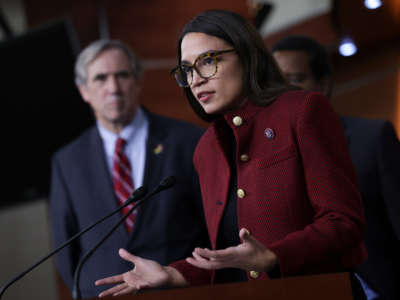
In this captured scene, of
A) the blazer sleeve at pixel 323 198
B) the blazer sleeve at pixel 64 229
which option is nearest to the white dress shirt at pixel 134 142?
the blazer sleeve at pixel 64 229

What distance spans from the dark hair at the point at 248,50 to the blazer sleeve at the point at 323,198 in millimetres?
144

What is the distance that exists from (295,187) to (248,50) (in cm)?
42

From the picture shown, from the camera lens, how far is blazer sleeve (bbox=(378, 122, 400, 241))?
86.9 inches

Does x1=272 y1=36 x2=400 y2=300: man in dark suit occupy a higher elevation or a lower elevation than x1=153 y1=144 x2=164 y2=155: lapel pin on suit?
lower

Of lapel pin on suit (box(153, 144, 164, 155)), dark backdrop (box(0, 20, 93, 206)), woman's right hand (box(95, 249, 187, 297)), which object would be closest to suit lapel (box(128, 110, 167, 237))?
lapel pin on suit (box(153, 144, 164, 155))

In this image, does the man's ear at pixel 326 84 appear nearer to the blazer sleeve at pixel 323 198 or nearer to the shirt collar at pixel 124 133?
the shirt collar at pixel 124 133

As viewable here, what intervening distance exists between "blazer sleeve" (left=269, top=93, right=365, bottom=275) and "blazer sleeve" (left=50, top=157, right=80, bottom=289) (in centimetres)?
139

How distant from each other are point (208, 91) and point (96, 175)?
111cm

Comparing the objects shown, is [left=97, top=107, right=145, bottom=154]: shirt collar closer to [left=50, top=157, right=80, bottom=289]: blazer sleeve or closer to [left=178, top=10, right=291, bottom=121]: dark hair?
[left=50, top=157, right=80, bottom=289]: blazer sleeve

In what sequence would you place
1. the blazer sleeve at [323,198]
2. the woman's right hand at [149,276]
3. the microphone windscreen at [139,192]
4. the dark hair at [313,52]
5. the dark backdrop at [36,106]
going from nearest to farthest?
1. the blazer sleeve at [323,198]
2. the woman's right hand at [149,276]
3. the microphone windscreen at [139,192]
4. the dark hair at [313,52]
5. the dark backdrop at [36,106]

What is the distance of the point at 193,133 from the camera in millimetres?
2660

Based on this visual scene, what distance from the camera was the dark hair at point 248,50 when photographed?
1.69m

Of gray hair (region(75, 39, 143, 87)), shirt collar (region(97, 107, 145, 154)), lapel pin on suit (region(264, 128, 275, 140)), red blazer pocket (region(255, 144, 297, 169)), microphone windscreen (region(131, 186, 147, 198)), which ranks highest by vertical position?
gray hair (region(75, 39, 143, 87))

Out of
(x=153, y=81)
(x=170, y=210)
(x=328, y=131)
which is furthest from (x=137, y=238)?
(x=153, y=81)
